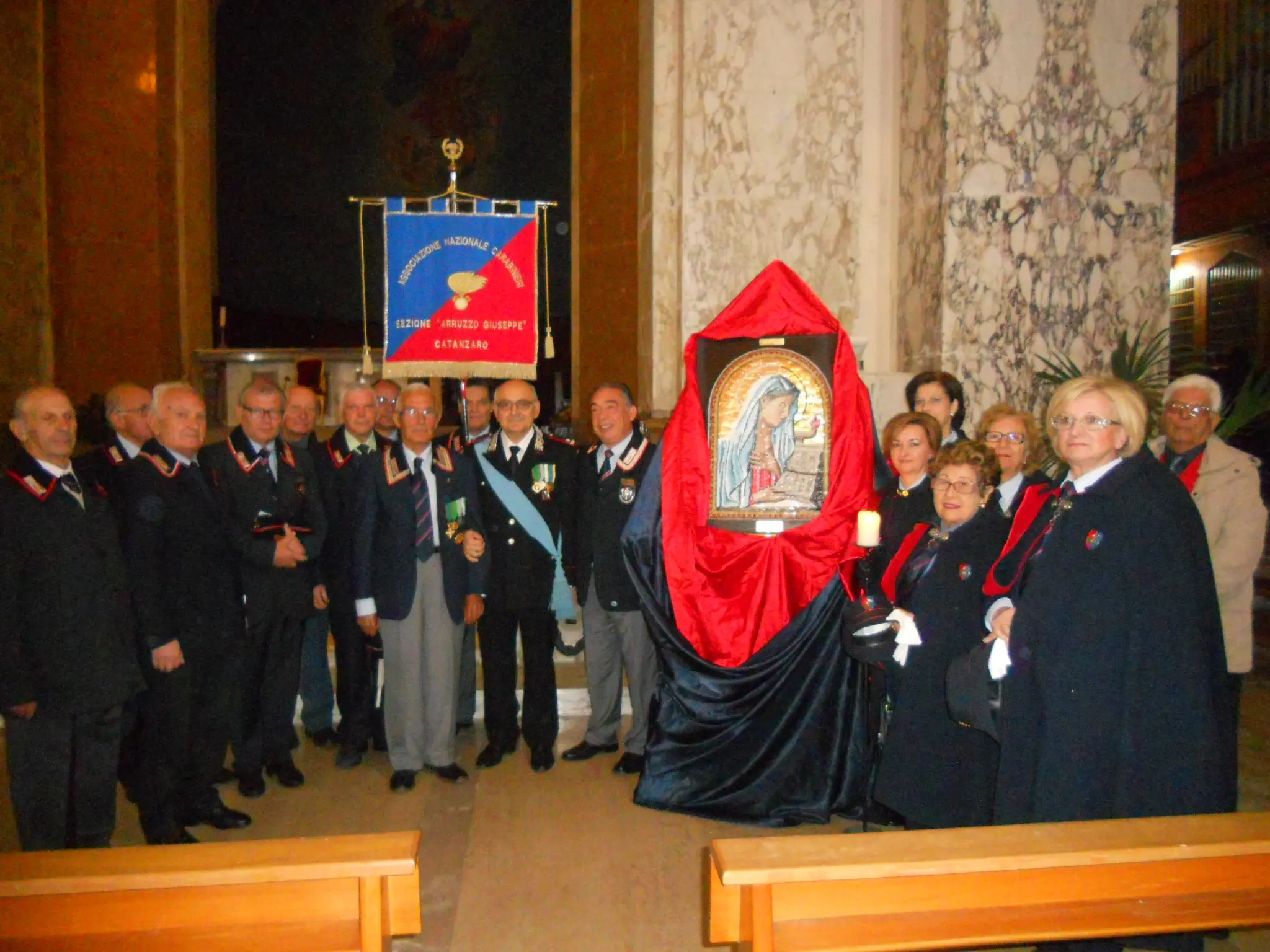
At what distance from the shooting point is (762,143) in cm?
516

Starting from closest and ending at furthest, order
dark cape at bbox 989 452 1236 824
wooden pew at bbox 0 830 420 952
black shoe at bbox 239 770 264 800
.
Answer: wooden pew at bbox 0 830 420 952 < dark cape at bbox 989 452 1236 824 < black shoe at bbox 239 770 264 800

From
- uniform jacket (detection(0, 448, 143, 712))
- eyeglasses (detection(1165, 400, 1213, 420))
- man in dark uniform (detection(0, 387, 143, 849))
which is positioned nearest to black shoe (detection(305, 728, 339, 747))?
man in dark uniform (detection(0, 387, 143, 849))

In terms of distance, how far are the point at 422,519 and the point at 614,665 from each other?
107cm

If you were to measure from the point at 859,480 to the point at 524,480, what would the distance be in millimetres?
1441

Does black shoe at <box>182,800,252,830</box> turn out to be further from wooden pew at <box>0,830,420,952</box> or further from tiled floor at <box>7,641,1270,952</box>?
wooden pew at <box>0,830,420,952</box>

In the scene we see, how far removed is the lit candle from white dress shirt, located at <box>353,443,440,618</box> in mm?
1914

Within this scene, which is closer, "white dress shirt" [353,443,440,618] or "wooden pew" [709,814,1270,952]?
"wooden pew" [709,814,1270,952]

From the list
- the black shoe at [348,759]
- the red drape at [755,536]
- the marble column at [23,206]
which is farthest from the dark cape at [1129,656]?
the marble column at [23,206]

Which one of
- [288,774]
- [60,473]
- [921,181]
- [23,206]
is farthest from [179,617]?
[23,206]

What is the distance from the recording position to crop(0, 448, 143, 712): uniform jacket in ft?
8.53

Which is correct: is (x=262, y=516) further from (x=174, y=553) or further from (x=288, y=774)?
(x=288, y=774)

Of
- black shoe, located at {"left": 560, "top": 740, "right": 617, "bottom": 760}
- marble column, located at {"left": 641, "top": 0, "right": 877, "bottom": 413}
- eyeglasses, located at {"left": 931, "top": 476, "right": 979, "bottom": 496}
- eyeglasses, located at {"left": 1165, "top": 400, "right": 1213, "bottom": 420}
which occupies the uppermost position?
marble column, located at {"left": 641, "top": 0, "right": 877, "bottom": 413}

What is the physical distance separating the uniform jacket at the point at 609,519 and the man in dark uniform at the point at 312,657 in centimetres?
128

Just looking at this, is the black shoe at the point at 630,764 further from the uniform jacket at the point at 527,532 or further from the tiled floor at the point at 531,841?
the uniform jacket at the point at 527,532
